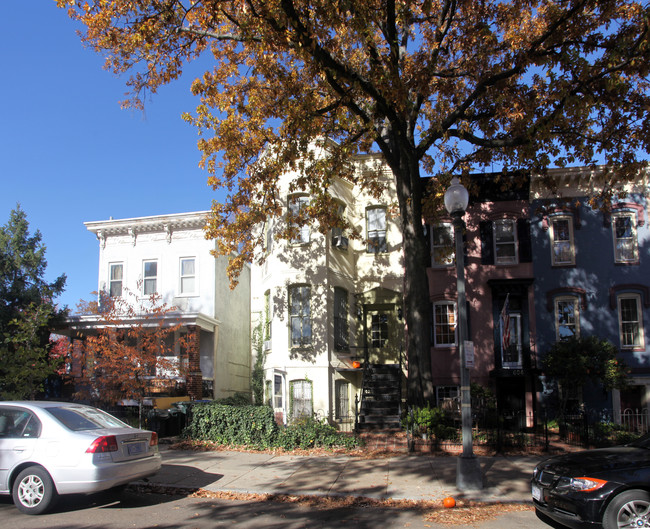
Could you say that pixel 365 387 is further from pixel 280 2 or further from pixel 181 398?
pixel 280 2

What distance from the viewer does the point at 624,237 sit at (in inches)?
757

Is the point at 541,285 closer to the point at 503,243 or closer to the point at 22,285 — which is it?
the point at 503,243

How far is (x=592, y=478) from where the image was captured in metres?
6.48

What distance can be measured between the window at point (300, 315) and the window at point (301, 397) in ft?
4.37

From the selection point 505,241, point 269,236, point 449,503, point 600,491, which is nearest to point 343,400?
point 269,236

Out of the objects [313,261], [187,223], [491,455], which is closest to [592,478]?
[491,455]

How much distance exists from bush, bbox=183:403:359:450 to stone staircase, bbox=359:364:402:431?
7.52 ft

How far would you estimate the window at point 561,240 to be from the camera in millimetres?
19344

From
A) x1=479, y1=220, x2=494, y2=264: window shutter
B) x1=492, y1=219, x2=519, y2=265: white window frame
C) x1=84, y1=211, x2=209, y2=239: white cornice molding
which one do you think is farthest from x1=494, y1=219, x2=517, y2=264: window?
x1=84, y1=211, x2=209, y2=239: white cornice molding

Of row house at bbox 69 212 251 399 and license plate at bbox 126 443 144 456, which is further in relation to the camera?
row house at bbox 69 212 251 399

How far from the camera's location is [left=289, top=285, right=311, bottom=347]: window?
18828mm

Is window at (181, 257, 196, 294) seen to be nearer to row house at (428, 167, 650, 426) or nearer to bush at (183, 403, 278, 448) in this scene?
bush at (183, 403, 278, 448)

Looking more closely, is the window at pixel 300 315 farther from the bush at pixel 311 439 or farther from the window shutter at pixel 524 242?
the window shutter at pixel 524 242

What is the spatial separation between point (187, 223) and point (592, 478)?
18833 mm
